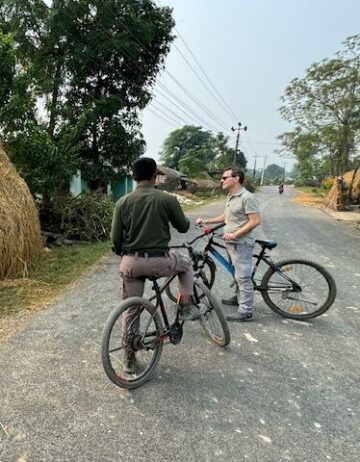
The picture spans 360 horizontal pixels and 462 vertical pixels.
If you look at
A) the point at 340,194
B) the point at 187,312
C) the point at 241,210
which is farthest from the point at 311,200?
the point at 187,312

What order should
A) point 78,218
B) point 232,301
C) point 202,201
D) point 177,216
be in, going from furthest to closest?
point 202,201 < point 78,218 < point 232,301 < point 177,216

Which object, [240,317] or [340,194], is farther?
[340,194]

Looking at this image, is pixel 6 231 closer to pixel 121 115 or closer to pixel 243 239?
pixel 243 239

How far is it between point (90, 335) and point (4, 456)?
5.79 feet

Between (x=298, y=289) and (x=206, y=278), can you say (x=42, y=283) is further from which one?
(x=298, y=289)

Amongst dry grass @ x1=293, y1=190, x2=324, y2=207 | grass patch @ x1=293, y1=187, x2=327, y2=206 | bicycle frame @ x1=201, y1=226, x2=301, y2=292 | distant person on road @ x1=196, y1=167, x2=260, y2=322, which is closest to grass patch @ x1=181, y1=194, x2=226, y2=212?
dry grass @ x1=293, y1=190, x2=324, y2=207

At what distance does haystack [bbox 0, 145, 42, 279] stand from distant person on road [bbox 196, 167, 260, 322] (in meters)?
3.72

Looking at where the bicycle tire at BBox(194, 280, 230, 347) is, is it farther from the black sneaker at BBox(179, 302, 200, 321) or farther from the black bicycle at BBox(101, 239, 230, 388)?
the black sneaker at BBox(179, 302, 200, 321)

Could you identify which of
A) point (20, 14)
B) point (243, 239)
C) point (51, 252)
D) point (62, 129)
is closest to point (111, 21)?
point (20, 14)

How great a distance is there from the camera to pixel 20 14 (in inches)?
393

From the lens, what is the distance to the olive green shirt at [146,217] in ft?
9.93

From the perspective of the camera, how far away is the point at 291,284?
15.1 feet

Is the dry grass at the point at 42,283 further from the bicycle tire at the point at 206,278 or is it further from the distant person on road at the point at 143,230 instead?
the distant person on road at the point at 143,230

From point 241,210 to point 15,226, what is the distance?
4.05 m
